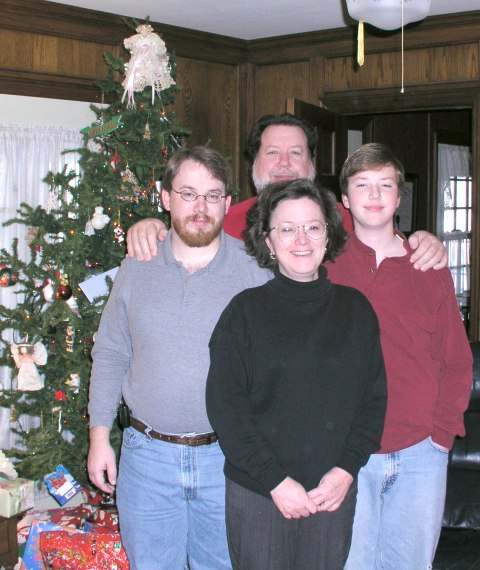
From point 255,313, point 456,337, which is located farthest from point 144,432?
point 456,337

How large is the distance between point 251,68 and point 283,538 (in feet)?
12.1

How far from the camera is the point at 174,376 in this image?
1.96 metres

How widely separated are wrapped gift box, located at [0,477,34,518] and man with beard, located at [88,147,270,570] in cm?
118

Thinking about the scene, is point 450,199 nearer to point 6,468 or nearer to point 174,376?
point 6,468

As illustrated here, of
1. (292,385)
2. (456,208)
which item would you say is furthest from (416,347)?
(456,208)

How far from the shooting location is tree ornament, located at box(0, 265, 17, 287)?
3499 mm

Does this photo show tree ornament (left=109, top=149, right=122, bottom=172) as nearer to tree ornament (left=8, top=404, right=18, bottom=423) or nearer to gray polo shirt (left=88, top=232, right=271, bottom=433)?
tree ornament (left=8, top=404, right=18, bottom=423)

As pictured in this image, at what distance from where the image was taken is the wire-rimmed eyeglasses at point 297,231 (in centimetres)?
183

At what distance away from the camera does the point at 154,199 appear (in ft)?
11.9

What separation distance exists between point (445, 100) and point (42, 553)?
3.18 meters

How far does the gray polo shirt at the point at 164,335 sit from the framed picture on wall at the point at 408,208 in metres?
4.91

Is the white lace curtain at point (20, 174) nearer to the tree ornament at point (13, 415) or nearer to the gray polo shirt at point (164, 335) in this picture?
the tree ornament at point (13, 415)

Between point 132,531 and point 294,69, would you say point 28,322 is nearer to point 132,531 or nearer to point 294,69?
point 132,531

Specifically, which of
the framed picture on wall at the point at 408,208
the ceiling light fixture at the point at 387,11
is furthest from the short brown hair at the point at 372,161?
the framed picture on wall at the point at 408,208
